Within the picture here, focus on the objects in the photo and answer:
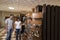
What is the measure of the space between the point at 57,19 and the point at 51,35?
1.38 ft

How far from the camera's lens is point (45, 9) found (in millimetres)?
2750

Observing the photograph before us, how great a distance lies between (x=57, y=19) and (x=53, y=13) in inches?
7.2

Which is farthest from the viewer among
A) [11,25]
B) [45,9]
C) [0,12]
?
[0,12]

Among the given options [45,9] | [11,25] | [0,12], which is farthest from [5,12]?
[45,9]

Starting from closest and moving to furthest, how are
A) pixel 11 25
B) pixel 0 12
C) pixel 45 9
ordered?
pixel 45 9 < pixel 11 25 < pixel 0 12

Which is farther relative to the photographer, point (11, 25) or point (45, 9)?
point (11, 25)

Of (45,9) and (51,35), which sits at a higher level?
(45,9)

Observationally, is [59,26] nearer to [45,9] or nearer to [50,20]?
[50,20]

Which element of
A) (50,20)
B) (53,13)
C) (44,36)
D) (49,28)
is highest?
(53,13)

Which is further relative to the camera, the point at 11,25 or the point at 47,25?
the point at 11,25

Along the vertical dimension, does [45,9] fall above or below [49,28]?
above

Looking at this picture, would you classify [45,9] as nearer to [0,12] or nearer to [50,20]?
[50,20]

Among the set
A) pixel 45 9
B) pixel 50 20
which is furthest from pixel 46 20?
pixel 45 9

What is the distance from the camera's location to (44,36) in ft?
9.17
